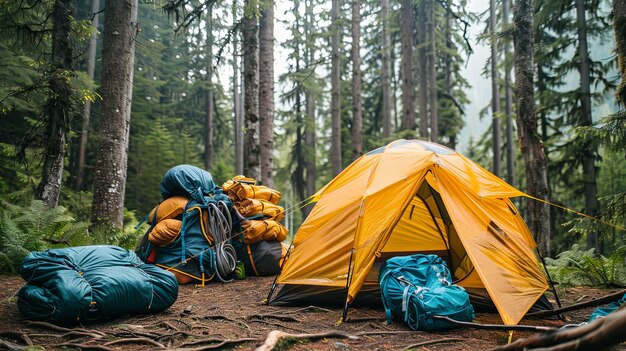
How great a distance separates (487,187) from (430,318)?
5.83 ft

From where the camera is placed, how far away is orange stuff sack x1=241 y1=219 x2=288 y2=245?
6789 millimetres

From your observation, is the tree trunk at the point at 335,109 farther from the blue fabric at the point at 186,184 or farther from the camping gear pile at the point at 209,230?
the blue fabric at the point at 186,184

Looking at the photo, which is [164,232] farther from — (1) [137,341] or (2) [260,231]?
(1) [137,341]

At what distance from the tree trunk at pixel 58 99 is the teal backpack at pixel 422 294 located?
534 cm

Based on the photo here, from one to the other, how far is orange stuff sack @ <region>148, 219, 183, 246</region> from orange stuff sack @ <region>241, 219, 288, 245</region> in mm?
1055

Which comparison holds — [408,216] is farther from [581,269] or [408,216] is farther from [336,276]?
[581,269]

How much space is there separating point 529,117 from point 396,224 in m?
4.49

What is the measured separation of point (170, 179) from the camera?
6.75 metres

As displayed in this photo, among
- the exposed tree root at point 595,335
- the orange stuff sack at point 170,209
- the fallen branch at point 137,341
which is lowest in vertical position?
the fallen branch at point 137,341

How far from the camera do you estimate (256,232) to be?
22.3ft

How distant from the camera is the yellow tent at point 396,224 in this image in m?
4.45

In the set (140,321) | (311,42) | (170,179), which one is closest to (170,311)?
(140,321)

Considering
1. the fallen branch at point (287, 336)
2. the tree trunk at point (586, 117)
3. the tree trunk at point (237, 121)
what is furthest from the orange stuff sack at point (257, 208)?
the tree trunk at point (237, 121)

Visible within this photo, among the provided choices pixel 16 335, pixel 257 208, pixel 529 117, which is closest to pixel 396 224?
pixel 257 208
